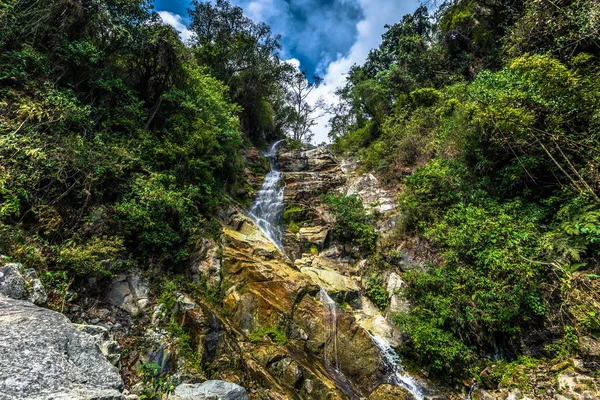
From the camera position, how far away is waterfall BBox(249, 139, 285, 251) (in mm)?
12691

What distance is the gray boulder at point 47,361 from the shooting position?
8.09ft

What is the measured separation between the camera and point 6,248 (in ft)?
14.9

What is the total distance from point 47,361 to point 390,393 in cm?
707

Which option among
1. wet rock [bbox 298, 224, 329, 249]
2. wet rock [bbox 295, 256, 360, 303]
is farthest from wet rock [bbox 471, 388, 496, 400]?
wet rock [bbox 298, 224, 329, 249]

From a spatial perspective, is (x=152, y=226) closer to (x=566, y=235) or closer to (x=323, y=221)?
(x=323, y=221)

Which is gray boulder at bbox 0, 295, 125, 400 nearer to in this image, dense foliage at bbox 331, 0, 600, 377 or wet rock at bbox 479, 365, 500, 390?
dense foliage at bbox 331, 0, 600, 377

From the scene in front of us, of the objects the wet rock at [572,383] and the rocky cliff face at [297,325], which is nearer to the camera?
the wet rock at [572,383]

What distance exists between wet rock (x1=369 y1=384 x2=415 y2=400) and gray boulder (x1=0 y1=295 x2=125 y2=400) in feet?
20.1

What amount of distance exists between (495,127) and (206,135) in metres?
9.91

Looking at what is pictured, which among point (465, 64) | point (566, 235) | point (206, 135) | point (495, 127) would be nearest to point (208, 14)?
point (206, 135)

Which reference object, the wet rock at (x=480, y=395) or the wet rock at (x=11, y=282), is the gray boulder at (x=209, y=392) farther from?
the wet rock at (x=480, y=395)

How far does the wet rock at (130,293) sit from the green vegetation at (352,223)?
802cm

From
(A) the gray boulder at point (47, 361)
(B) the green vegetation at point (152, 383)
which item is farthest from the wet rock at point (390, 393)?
(A) the gray boulder at point (47, 361)

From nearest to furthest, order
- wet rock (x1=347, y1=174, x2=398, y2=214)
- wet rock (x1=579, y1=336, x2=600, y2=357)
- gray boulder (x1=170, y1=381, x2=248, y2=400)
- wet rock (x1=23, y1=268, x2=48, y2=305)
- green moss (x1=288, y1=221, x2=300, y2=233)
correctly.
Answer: wet rock (x1=23, y1=268, x2=48, y2=305) < gray boulder (x1=170, y1=381, x2=248, y2=400) < wet rock (x1=579, y1=336, x2=600, y2=357) < wet rock (x1=347, y1=174, x2=398, y2=214) < green moss (x1=288, y1=221, x2=300, y2=233)
